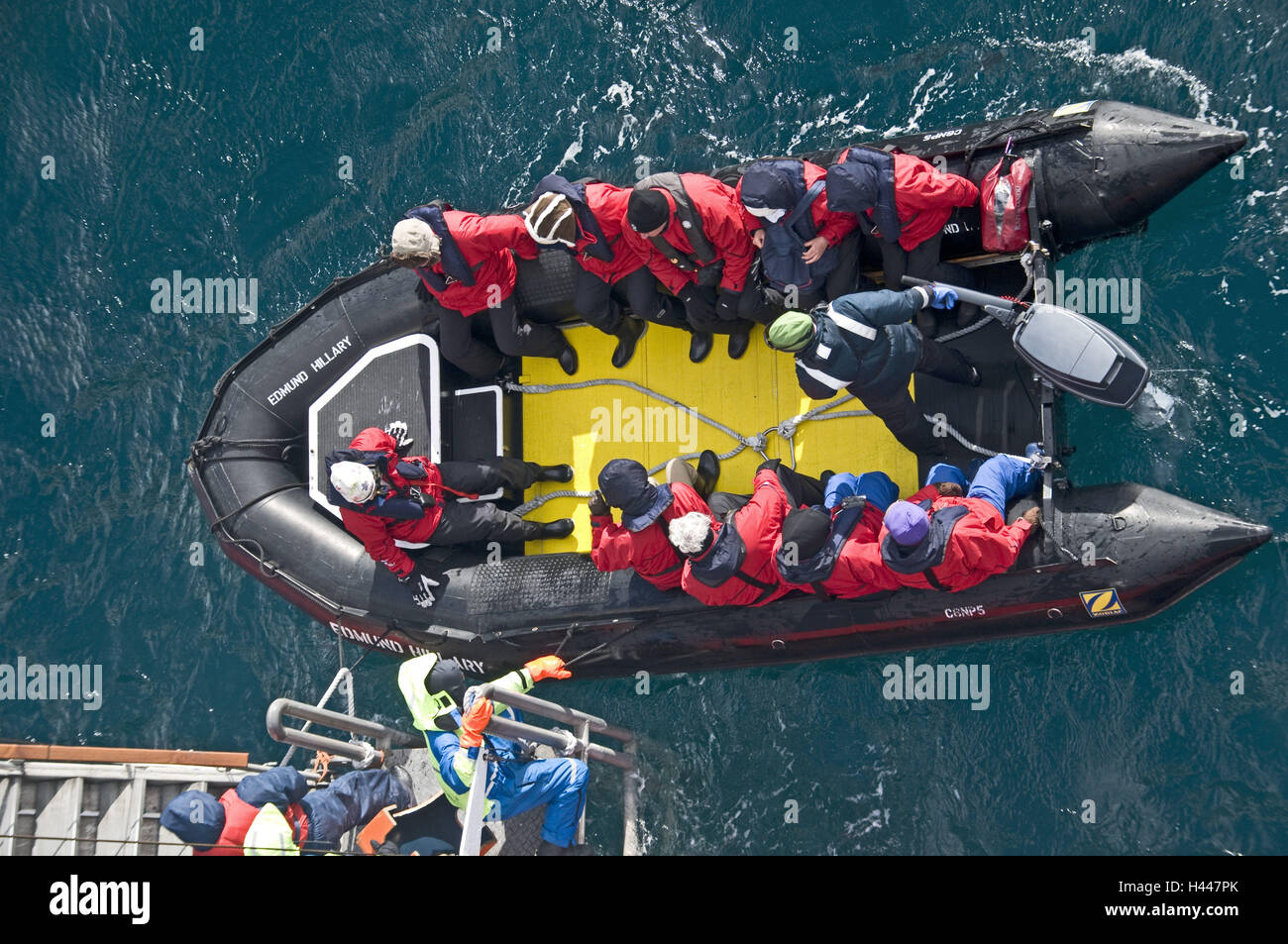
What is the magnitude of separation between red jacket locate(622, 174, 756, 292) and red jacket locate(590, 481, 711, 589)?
3.77 feet

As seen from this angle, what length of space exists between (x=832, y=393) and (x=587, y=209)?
1596mm

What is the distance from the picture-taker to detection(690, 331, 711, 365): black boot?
24.1ft

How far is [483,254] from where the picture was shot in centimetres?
684

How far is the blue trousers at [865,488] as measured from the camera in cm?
638

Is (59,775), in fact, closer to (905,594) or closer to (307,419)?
(307,419)

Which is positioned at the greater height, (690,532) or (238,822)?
(690,532)

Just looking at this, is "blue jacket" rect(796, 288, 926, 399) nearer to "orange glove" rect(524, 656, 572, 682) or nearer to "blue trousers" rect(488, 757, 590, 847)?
"orange glove" rect(524, 656, 572, 682)

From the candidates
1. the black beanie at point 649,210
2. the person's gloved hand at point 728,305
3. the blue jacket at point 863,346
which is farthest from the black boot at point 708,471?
the black beanie at point 649,210

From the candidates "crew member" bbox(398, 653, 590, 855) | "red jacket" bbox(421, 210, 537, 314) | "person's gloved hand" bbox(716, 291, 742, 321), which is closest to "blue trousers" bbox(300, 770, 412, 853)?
"crew member" bbox(398, 653, 590, 855)

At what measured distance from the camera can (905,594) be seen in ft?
21.5

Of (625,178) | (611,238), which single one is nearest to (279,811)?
(611,238)

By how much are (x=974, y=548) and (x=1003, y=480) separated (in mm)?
598

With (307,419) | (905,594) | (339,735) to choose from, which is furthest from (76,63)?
(905,594)

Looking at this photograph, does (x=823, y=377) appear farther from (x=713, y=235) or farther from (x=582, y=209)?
(x=582, y=209)
